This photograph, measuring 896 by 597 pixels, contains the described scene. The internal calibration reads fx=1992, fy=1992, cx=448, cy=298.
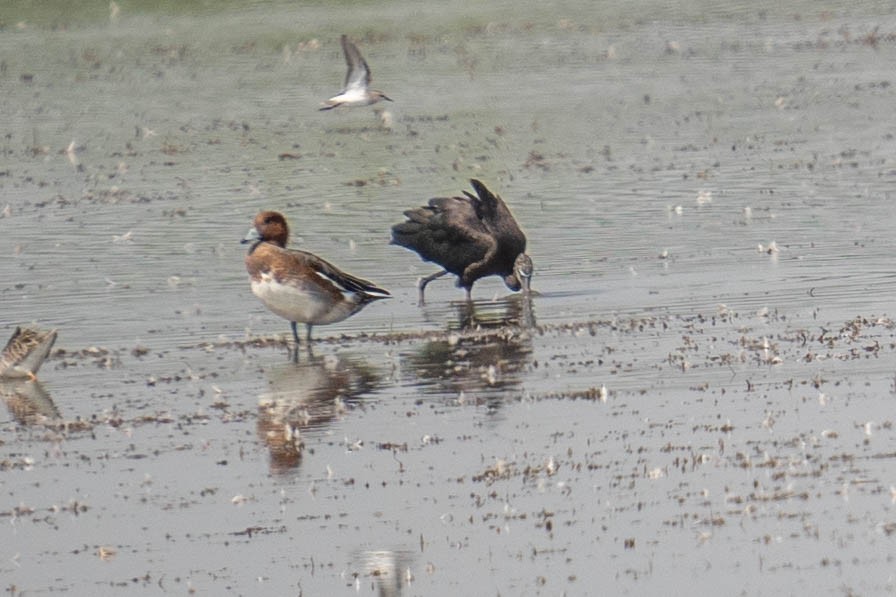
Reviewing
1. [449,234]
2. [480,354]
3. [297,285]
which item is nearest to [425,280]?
[449,234]

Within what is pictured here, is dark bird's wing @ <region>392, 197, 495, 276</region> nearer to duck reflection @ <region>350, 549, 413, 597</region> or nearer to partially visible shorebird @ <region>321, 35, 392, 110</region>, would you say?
partially visible shorebird @ <region>321, 35, 392, 110</region>

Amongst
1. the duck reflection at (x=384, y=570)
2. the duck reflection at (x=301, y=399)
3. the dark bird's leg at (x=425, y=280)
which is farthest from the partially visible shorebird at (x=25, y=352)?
the duck reflection at (x=384, y=570)

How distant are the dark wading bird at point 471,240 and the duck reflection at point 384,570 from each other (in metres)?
9.02

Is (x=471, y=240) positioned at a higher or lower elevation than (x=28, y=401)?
higher

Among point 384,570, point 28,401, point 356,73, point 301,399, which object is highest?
point 356,73

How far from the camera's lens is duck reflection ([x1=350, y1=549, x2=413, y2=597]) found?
9500 mm

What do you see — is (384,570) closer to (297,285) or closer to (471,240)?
(297,285)

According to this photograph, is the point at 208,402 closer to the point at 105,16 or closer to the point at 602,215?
the point at 602,215

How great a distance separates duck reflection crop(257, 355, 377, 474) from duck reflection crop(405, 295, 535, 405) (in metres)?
0.52

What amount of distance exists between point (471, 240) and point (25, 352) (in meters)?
5.40

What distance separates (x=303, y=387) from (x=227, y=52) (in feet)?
105

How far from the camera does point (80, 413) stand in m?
14.2

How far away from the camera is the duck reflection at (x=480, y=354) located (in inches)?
571

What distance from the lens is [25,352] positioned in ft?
50.8
